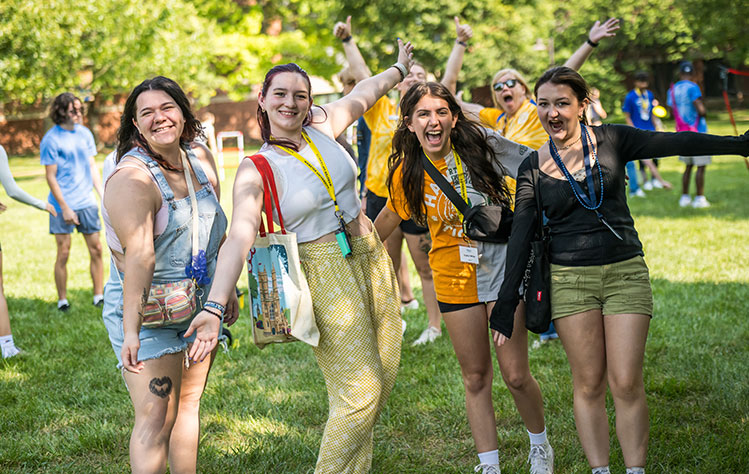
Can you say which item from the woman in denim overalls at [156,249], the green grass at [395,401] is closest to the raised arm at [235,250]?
the woman in denim overalls at [156,249]

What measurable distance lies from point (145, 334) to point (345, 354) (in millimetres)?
930

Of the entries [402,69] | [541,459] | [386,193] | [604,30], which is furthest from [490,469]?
[604,30]

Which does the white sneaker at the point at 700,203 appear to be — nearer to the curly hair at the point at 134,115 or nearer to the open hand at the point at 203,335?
the curly hair at the point at 134,115

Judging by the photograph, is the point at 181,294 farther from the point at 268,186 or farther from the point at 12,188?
the point at 12,188

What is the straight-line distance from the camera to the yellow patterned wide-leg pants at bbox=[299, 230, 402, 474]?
11.2 feet

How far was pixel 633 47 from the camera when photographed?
41.4 metres

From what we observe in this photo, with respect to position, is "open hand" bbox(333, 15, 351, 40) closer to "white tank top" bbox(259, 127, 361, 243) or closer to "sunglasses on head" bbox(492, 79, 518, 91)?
"sunglasses on head" bbox(492, 79, 518, 91)

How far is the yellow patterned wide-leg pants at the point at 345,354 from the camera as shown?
3412 mm

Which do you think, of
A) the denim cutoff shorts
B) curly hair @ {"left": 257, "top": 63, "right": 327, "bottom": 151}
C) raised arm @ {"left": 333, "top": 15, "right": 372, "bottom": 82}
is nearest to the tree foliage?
raised arm @ {"left": 333, "top": 15, "right": 372, "bottom": 82}

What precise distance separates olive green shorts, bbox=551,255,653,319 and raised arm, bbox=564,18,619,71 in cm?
196

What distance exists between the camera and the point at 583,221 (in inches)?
142

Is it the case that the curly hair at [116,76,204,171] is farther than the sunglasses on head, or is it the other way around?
the sunglasses on head

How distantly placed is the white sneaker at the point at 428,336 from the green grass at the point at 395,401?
93mm

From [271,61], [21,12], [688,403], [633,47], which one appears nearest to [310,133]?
[688,403]
